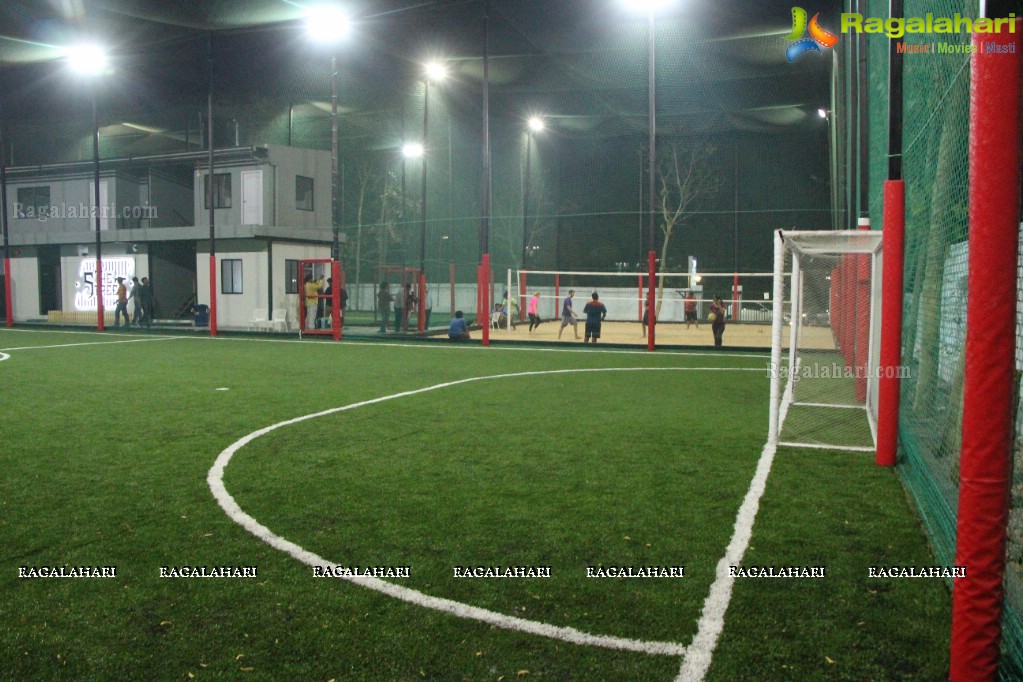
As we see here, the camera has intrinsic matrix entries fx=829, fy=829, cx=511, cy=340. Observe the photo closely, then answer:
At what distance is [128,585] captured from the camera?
4016mm

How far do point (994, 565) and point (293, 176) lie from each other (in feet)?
93.9

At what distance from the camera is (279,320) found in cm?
2525

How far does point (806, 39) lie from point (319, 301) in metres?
15.1

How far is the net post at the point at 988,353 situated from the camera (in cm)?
280

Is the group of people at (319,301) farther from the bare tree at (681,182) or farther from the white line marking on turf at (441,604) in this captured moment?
the white line marking on turf at (441,604)

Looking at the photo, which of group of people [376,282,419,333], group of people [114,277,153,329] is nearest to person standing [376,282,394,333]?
group of people [376,282,419,333]

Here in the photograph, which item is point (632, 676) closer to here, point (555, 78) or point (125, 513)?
point (125, 513)

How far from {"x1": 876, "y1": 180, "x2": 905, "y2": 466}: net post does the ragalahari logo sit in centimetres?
1485

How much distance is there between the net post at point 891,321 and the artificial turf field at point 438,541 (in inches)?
13.6

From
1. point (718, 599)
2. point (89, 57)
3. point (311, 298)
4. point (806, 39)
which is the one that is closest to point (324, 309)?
point (311, 298)

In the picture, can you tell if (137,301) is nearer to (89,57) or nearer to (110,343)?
(110,343)

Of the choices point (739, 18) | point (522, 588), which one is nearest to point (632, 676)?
point (522, 588)

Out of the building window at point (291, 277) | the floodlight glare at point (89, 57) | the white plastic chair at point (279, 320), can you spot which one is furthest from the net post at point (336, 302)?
the floodlight glare at point (89, 57)

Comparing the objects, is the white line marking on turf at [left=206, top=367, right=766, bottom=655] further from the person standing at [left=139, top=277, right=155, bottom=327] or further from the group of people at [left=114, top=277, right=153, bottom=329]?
the group of people at [left=114, top=277, right=153, bottom=329]
